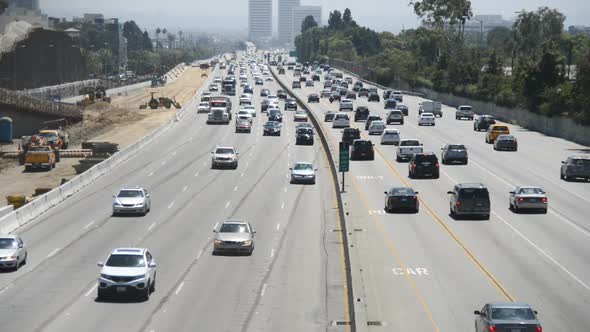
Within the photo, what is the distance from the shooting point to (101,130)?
121 m

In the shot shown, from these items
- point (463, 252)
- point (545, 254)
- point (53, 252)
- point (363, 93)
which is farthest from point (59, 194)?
point (363, 93)

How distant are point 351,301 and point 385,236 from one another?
15594 mm

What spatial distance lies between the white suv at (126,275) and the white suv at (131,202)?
1899cm

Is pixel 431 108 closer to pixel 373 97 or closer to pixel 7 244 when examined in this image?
pixel 373 97

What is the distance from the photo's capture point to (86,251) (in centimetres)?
4131

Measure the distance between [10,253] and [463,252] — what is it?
53.5 feet

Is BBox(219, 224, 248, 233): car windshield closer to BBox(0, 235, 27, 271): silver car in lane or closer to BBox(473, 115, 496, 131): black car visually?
BBox(0, 235, 27, 271): silver car in lane

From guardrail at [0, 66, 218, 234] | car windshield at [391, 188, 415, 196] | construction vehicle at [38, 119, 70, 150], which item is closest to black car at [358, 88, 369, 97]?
construction vehicle at [38, 119, 70, 150]

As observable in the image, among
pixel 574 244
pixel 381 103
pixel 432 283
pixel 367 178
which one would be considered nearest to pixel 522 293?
pixel 432 283

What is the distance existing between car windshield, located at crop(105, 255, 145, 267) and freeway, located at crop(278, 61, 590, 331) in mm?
6732

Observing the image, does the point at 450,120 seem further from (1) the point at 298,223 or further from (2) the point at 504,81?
(1) the point at 298,223

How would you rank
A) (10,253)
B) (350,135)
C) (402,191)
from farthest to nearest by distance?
(350,135), (402,191), (10,253)

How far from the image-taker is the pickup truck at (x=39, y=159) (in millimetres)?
82125

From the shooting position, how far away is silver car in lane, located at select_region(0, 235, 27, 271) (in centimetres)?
3631
